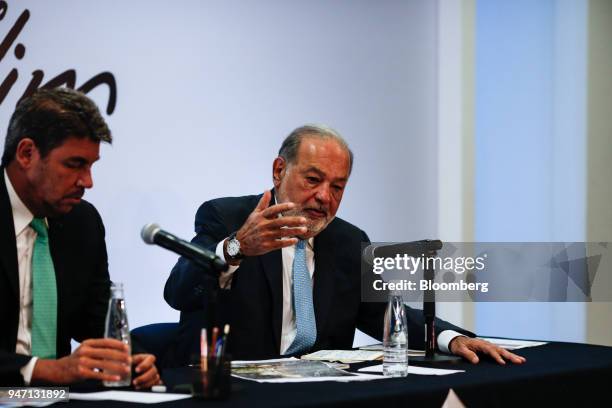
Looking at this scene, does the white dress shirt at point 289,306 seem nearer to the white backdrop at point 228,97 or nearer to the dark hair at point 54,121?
the dark hair at point 54,121

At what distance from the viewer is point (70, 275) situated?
2.71 meters

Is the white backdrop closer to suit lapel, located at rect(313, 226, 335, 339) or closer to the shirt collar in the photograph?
suit lapel, located at rect(313, 226, 335, 339)

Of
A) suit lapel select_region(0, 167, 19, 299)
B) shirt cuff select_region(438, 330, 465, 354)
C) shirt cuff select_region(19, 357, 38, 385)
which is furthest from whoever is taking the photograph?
shirt cuff select_region(438, 330, 465, 354)

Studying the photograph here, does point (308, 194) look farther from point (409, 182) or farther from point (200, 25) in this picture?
point (409, 182)

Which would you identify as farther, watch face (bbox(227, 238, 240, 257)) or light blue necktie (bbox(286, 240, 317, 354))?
light blue necktie (bbox(286, 240, 317, 354))

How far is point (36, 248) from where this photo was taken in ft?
8.67

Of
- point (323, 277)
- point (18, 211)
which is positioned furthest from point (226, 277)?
point (18, 211)

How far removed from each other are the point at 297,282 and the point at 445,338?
61 cm

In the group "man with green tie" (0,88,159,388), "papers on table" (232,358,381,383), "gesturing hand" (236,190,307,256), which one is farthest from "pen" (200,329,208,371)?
"man with green tie" (0,88,159,388)

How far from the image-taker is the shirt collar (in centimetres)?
260

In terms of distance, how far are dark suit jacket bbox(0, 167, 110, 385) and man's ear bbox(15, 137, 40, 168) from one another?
0.12m

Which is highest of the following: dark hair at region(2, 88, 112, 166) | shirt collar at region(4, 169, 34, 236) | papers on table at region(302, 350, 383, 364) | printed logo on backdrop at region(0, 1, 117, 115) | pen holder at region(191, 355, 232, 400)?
printed logo on backdrop at region(0, 1, 117, 115)

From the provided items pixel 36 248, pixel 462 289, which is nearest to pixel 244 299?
pixel 36 248

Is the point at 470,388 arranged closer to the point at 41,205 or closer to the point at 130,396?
the point at 130,396
